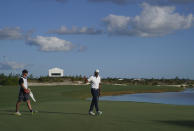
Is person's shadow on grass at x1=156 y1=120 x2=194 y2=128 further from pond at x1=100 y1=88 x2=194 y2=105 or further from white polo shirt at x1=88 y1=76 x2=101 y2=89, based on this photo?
pond at x1=100 y1=88 x2=194 y2=105

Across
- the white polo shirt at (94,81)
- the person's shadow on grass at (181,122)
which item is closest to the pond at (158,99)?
the white polo shirt at (94,81)

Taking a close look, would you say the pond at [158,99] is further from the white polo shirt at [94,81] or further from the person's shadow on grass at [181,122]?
the person's shadow on grass at [181,122]

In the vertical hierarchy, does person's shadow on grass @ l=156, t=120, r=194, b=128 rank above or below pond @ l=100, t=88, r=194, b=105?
above

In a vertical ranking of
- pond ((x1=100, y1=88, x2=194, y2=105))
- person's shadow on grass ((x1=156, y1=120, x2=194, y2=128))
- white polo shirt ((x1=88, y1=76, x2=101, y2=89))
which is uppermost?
white polo shirt ((x1=88, y1=76, x2=101, y2=89))

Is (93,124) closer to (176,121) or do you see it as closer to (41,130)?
(41,130)

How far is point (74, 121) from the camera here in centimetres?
1378

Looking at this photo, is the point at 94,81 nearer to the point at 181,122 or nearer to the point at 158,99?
the point at 181,122

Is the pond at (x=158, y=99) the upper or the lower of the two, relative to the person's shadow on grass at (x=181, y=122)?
lower

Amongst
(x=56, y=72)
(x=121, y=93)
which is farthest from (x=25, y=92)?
(x=56, y=72)

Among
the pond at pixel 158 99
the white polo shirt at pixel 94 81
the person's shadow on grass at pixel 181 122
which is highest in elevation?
the white polo shirt at pixel 94 81

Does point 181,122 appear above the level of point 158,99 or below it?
above

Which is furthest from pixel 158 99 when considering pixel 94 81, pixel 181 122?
pixel 181 122

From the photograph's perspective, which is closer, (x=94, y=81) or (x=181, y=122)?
(x=181, y=122)

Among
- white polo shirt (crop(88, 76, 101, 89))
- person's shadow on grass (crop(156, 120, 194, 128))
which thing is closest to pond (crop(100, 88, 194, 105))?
white polo shirt (crop(88, 76, 101, 89))
